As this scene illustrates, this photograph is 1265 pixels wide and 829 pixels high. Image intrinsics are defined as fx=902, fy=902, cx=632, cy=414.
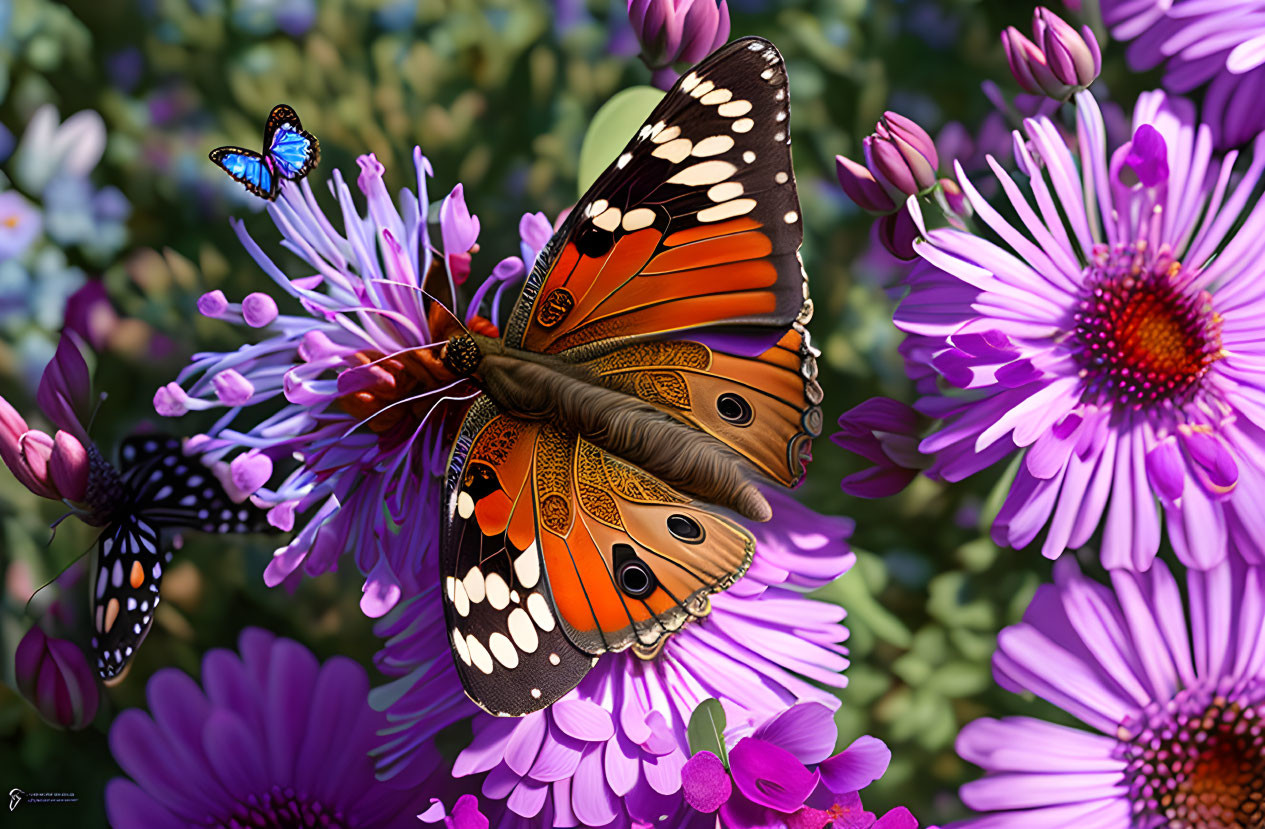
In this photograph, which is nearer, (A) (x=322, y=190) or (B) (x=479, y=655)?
(B) (x=479, y=655)

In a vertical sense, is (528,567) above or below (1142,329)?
below

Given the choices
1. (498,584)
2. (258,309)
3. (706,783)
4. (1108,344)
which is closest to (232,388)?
(258,309)

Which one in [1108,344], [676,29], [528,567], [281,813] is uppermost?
[676,29]

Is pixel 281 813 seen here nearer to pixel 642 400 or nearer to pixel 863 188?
pixel 642 400

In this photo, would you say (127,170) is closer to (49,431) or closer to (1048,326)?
(49,431)

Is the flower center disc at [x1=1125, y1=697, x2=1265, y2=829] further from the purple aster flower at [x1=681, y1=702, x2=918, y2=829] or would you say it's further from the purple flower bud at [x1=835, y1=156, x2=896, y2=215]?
the purple flower bud at [x1=835, y1=156, x2=896, y2=215]

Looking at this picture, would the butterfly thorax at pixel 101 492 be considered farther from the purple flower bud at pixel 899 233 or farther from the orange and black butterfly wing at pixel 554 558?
the purple flower bud at pixel 899 233

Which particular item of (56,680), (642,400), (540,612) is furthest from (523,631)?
(56,680)

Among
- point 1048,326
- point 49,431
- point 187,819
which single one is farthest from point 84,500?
point 1048,326
